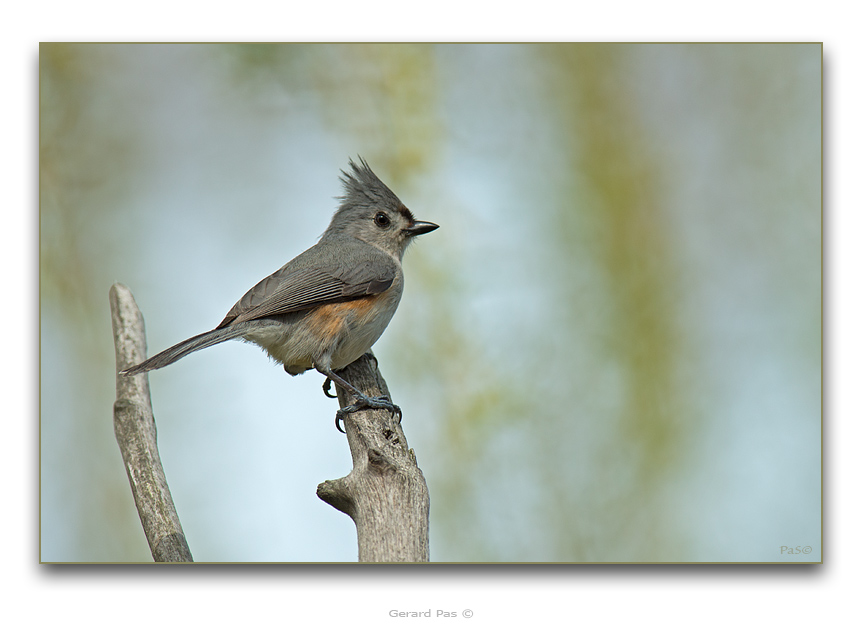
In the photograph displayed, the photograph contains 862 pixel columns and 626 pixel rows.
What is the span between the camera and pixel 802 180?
2.41 metres

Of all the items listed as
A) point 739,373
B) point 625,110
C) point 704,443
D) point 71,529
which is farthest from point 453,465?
point 625,110

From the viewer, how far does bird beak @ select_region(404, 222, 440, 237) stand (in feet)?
10.2

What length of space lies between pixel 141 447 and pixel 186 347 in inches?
13.1

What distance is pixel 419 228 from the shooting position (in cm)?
315

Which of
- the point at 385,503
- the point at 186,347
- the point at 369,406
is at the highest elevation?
the point at 186,347

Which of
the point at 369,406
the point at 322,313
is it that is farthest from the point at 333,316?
the point at 369,406

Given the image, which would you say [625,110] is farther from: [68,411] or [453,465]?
[68,411]

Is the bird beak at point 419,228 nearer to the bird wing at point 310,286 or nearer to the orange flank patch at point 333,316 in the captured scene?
the bird wing at point 310,286

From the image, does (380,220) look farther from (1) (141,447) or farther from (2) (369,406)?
(1) (141,447)

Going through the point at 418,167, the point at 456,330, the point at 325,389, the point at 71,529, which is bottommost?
the point at 71,529

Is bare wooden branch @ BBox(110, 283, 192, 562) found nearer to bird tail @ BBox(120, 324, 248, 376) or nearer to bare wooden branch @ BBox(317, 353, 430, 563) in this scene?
bird tail @ BBox(120, 324, 248, 376)

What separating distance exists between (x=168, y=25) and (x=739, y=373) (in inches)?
90.9

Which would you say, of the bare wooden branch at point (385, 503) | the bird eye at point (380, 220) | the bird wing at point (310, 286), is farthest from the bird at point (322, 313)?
the bare wooden branch at point (385, 503)

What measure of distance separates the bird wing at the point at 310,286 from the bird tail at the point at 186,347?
0.23ft
